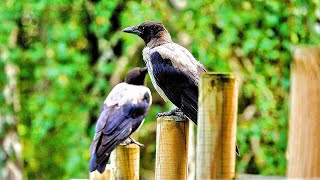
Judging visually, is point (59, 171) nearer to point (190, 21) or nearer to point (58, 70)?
point (58, 70)

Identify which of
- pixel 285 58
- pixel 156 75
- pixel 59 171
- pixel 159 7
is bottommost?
pixel 59 171

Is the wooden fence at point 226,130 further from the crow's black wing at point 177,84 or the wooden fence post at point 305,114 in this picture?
the crow's black wing at point 177,84

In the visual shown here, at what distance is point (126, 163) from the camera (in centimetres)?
360

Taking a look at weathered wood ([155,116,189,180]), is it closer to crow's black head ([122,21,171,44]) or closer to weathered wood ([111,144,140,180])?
weathered wood ([111,144,140,180])

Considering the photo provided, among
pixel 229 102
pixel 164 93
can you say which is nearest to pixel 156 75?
pixel 164 93

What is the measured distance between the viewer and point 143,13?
7.34 meters

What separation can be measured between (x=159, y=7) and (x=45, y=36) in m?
1.44

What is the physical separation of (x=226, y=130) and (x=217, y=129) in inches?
1.2

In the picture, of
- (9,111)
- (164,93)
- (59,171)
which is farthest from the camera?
(59,171)

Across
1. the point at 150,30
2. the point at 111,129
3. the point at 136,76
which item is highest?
the point at 150,30

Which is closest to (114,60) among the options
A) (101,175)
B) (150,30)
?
(150,30)

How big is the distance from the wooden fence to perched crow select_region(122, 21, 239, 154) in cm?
54

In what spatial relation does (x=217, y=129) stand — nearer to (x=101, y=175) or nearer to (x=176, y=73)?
(x=101, y=175)

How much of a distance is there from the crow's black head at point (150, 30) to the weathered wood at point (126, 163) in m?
1.55
